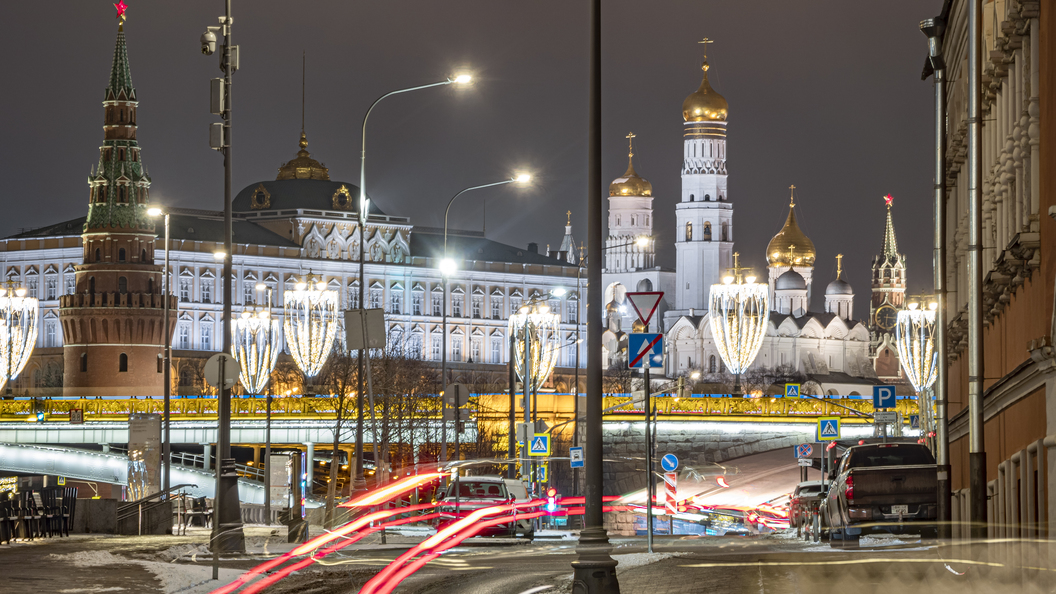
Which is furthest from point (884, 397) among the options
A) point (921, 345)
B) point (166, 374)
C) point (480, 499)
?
point (921, 345)

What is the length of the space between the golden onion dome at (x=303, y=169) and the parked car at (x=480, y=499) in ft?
488

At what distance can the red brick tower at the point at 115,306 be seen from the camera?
5001 inches

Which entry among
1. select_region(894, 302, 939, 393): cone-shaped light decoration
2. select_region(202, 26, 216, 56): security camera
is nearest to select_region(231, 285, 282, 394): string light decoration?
select_region(894, 302, 939, 393): cone-shaped light decoration

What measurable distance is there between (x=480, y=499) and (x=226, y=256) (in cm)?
974

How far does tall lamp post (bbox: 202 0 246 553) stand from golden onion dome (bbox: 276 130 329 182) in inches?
6112

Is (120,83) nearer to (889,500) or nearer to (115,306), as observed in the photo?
(115,306)

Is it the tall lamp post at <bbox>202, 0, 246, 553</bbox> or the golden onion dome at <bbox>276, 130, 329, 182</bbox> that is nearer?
the tall lamp post at <bbox>202, 0, 246, 553</bbox>

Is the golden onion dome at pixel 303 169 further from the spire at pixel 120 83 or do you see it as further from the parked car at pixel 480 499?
the parked car at pixel 480 499

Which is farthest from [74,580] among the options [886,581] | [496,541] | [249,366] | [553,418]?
[249,366]

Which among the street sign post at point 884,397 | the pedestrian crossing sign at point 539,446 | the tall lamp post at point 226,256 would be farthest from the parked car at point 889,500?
the pedestrian crossing sign at point 539,446

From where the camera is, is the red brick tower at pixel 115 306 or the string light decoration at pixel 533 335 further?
the red brick tower at pixel 115 306

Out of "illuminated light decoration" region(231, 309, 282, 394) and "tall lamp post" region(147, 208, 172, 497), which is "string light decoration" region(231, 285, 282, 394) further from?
"tall lamp post" region(147, 208, 172, 497)

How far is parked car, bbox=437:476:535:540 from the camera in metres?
33.6

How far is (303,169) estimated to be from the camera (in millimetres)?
184125
